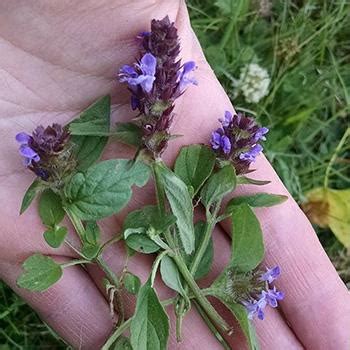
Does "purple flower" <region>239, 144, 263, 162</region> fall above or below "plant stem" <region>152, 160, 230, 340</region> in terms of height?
above

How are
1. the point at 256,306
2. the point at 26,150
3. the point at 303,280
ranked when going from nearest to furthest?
the point at 26,150 → the point at 256,306 → the point at 303,280

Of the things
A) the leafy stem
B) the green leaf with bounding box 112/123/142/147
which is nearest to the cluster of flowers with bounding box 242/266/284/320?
the leafy stem

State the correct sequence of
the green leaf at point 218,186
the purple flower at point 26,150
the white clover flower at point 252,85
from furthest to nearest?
the white clover flower at point 252,85 < the green leaf at point 218,186 < the purple flower at point 26,150

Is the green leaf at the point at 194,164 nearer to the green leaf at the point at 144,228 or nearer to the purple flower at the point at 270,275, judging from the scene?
the green leaf at the point at 144,228

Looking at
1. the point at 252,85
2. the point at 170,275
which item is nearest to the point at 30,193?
the point at 170,275

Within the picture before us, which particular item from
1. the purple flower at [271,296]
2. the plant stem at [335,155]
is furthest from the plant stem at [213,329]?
the plant stem at [335,155]

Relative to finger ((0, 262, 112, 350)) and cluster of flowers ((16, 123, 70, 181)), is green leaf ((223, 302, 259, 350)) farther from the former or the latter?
cluster of flowers ((16, 123, 70, 181))

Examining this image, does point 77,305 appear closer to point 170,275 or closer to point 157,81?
point 170,275
